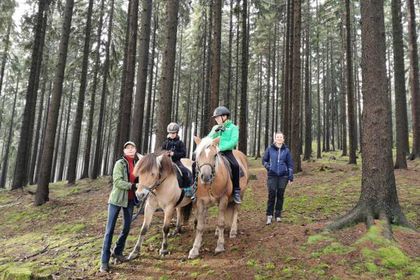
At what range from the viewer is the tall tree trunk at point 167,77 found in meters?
10.6

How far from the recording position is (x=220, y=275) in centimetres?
576

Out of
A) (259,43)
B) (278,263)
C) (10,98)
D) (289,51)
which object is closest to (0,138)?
(10,98)

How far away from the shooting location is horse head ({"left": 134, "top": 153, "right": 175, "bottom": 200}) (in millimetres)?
6418

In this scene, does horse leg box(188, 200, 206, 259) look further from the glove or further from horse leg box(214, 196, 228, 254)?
the glove

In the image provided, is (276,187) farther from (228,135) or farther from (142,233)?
(142,233)

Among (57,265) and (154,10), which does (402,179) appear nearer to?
(57,265)

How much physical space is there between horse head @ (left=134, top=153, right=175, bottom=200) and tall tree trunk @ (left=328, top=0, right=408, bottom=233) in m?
3.70

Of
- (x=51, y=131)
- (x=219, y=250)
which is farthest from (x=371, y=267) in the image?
(x=51, y=131)

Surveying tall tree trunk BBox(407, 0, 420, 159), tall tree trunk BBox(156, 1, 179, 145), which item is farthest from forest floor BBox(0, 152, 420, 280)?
tall tree trunk BBox(407, 0, 420, 159)

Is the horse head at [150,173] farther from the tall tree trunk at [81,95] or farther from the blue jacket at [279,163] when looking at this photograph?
the tall tree trunk at [81,95]

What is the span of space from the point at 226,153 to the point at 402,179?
30.1ft

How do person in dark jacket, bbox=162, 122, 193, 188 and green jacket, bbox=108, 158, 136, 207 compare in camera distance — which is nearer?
green jacket, bbox=108, 158, 136, 207

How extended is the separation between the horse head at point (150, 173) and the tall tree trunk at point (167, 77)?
10.6 ft

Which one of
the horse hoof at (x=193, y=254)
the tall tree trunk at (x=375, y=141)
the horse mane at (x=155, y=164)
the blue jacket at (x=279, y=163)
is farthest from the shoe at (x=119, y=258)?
the tall tree trunk at (x=375, y=141)
